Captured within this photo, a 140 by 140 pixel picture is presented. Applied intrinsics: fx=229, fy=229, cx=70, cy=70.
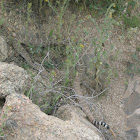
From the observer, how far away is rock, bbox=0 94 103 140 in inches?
78.0

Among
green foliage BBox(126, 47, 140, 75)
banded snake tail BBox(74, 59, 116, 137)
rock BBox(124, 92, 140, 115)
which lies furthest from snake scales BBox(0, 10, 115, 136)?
green foliage BBox(126, 47, 140, 75)

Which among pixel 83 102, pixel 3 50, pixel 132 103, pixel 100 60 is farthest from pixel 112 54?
pixel 3 50

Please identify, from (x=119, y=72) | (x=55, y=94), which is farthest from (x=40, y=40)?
(x=119, y=72)

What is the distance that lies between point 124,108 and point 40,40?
158cm

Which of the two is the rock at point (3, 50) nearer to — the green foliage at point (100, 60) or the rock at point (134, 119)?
the green foliage at point (100, 60)

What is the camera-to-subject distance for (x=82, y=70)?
3396 millimetres

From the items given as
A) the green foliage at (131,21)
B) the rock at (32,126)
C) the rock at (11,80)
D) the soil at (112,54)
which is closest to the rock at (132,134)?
the soil at (112,54)

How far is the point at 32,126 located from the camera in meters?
2.02

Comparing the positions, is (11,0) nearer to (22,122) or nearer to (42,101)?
(42,101)

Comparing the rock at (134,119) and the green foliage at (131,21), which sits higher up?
the green foliage at (131,21)

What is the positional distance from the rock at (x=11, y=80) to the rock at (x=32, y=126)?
220mm

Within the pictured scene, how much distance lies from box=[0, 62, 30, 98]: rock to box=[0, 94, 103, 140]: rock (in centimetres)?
22

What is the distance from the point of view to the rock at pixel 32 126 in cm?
198

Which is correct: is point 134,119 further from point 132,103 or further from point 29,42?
point 29,42
